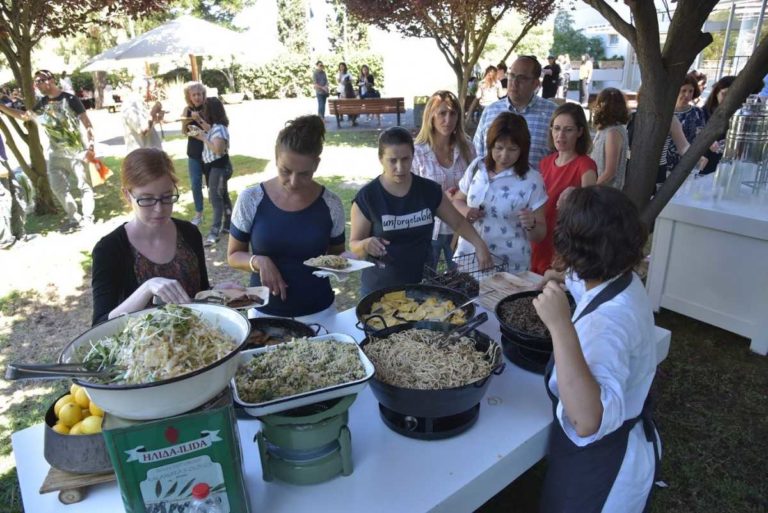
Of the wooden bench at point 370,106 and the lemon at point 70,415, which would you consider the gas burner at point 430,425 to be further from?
the wooden bench at point 370,106

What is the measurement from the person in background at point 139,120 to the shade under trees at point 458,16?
12.5ft

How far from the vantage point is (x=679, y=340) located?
401 cm

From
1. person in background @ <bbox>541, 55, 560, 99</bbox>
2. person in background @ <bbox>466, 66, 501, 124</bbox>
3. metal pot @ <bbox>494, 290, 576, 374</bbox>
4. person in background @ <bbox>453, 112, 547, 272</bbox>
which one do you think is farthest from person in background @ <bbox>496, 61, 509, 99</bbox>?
metal pot @ <bbox>494, 290, 576, 374</bbox>

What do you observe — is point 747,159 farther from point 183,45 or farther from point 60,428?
point 183,45

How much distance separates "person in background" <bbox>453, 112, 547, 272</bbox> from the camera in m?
2.97

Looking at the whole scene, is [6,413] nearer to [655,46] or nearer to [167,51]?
[655,46]

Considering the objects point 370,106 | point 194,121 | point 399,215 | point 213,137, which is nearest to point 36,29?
point 194,121

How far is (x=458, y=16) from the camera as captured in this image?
27.7 ft

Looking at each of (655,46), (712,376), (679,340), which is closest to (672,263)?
(679,340)

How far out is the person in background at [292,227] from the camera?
2359 millimetres

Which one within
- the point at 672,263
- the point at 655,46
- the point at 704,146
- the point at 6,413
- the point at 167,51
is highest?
the point at 167,51

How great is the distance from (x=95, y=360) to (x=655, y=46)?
9.47ft

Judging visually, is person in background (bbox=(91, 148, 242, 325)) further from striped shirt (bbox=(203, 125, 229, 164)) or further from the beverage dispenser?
striped shirt (bbox=(203, 125, 229, 164))

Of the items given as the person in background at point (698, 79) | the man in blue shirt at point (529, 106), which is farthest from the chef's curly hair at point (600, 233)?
the person in background at point (698, 79)
